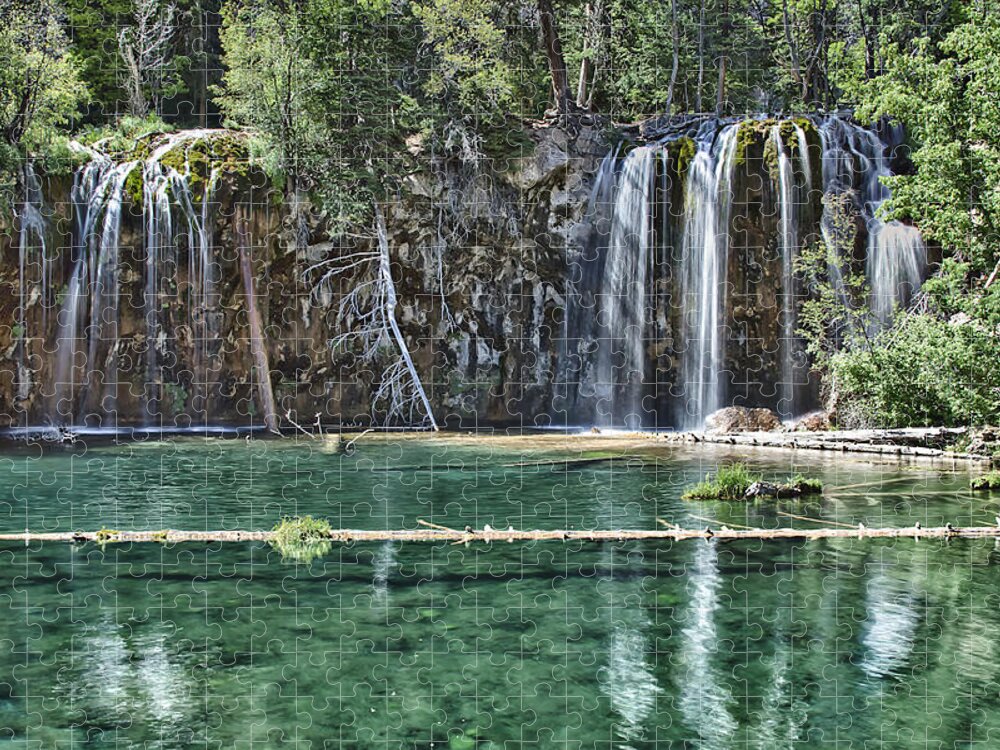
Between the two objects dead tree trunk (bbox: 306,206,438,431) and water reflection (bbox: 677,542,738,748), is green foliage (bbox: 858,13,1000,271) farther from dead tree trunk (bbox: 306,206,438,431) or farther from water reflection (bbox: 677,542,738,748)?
dead tree trunk (bbox: 306,206,438,431)

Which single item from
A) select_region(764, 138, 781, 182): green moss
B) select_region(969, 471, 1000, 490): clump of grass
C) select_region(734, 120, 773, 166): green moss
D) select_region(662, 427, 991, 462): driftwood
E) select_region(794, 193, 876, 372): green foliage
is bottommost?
select_region(969, 471, 1000, 490): clump of grass

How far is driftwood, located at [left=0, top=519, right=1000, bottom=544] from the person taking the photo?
374 inches

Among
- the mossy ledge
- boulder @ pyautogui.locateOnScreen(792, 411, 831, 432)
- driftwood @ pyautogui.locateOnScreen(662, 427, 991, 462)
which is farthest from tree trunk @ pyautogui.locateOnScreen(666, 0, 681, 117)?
the mossy ledge

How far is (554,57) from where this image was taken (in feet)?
94.3

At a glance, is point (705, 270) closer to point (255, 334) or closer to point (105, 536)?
point (255, 334)

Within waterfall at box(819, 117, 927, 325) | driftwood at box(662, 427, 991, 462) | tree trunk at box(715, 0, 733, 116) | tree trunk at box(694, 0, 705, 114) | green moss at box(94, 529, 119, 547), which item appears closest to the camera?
green moss at box(94, 529, 119, 547)

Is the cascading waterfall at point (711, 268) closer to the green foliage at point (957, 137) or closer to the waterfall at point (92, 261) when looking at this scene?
the green foliage at point (957, 137)

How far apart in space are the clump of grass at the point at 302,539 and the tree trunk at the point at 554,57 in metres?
19.7

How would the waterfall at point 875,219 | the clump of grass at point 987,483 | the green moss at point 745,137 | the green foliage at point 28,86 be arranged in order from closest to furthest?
the clump of grass at point 987,483 < the waterfall at point 875,219 < the green foliage at point 28,86 < the green moss at point 745,137

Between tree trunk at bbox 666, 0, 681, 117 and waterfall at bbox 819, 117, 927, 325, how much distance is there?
712 centimetres

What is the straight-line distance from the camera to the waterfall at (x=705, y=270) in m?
25.0

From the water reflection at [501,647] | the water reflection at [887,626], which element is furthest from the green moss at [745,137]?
the water reflection at [887,626]

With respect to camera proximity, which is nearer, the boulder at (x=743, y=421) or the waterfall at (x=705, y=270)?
the boulder at (x=743, y=421)

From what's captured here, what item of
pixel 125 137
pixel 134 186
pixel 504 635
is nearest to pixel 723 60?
pixel 125 137
